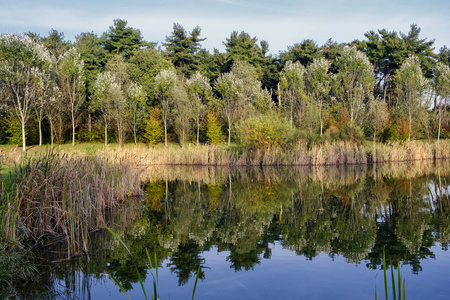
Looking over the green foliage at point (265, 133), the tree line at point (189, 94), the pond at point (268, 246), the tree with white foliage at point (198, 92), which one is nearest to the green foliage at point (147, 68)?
the tree line at point (189, 94)

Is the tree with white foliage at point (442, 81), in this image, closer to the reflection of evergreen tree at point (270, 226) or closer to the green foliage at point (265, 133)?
the green foliage at point (265, 133)

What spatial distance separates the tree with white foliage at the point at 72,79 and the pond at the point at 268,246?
25.1 m

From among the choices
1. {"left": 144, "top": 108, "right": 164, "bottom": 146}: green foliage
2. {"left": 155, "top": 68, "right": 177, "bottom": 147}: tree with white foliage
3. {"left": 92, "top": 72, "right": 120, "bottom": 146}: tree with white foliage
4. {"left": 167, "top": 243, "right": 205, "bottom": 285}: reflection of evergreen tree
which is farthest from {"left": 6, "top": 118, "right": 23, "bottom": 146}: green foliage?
{"left": 167, "top": 243, "right": 205, "bottom": 285}: reflection of evergreen tree

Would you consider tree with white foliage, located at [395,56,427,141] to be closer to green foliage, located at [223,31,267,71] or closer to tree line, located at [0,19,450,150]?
tree line, located at [0,19,450,150]

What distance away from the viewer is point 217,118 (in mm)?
39344

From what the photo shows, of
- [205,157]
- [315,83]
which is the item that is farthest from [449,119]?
[205,157]

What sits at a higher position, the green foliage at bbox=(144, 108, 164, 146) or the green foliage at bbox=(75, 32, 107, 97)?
the green foliage at bbox=(75, 32, 107, 97)

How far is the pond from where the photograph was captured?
5.42 m

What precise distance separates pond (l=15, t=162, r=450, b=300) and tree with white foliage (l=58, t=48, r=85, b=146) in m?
25.1

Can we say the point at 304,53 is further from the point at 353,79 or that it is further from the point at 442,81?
the point at 442,81

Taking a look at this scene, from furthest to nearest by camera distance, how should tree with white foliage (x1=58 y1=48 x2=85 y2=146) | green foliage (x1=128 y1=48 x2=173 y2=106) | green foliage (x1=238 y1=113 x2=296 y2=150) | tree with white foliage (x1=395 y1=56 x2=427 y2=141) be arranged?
green foliage (x1=128 y1=48 x2=173 y2=106), tree with white foliage (x1=395 y1=56 x2=427 y2=141), tree with white foliage (x1=58 y1=48 x2=85 y2=146), green foliage (x1=238 y1=113 x2=296 y2=150)

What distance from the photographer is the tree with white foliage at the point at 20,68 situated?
1146 inches

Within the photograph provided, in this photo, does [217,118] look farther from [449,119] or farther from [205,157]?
[449,119]

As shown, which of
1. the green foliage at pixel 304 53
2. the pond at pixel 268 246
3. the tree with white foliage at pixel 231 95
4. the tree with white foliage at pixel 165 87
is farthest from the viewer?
the green foliage at pixel 304 53
